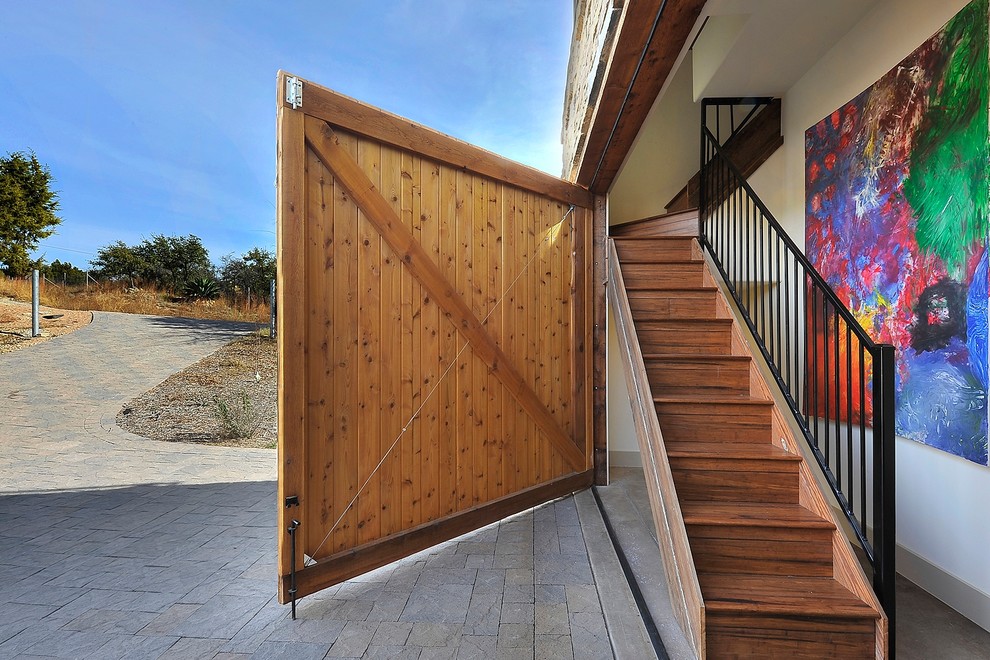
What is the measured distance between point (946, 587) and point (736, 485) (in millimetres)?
1003

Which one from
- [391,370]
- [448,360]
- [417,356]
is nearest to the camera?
[391,370]

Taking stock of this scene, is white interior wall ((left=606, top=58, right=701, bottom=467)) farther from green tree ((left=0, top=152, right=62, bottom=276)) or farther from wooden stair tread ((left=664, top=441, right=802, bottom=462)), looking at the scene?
green tree ((left=0, top=152, right=62, bottom=276))

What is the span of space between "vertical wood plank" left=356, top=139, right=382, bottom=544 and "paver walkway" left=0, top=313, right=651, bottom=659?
357 millimetres

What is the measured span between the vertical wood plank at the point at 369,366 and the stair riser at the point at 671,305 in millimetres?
1792

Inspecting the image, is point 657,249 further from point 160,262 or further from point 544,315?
point 160,262

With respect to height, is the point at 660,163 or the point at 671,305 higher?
the point at 660,163

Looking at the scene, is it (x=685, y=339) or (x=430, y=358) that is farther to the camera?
(x=685, y=339)

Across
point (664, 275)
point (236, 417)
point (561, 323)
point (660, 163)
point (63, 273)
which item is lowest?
point (236, 417)

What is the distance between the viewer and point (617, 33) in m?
1.70

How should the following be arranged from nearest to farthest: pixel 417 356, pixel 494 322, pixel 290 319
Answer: pixel 290 319, pixel 417 356, pixel 494 322

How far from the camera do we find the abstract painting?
1.90m

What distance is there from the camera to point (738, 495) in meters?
2.17

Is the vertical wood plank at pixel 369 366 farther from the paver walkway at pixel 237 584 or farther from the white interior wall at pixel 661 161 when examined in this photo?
the white interior wall at pixel 661 161

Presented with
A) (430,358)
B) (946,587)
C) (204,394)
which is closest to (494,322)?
(430,358)
